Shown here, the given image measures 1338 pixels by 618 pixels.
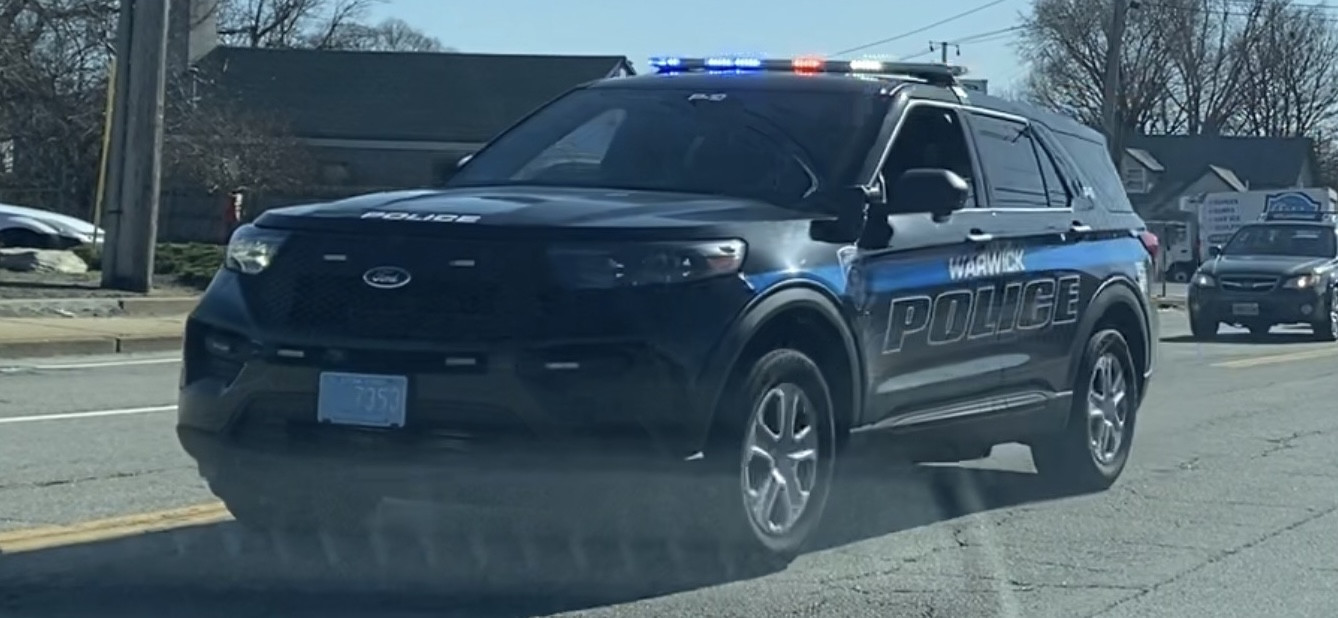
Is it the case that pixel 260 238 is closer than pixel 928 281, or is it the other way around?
pixel 260 238

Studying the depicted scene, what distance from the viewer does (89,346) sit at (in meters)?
16.2

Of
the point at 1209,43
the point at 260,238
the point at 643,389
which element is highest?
the point at 1209,43

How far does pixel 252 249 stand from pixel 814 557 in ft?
7.56

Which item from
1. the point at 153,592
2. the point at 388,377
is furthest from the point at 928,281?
the point at 153,592

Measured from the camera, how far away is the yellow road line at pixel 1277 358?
18295mm

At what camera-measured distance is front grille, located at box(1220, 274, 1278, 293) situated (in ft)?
77.9

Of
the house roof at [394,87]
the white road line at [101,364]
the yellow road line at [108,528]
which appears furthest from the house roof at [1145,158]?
the yellow road line at [108,528]

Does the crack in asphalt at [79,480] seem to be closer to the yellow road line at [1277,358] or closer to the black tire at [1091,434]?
the black tire at [1091,434]

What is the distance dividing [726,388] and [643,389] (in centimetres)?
36

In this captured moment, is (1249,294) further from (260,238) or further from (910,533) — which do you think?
(260,238)

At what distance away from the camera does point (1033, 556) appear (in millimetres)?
7586

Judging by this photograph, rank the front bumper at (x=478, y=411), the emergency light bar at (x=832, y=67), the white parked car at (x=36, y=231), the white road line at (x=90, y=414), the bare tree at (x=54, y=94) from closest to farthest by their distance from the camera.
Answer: the front bumper at (x=478, y=411) → the emergency light bar at (x=832, y=67) → the white road line at (x=90, y=414) → the bare tree at (x=54, y=94) → the white parked car at (x=36, y=231)

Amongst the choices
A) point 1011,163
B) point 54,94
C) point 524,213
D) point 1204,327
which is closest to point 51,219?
point 54,94

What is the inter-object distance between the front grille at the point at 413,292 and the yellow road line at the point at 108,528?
135 centimetres
